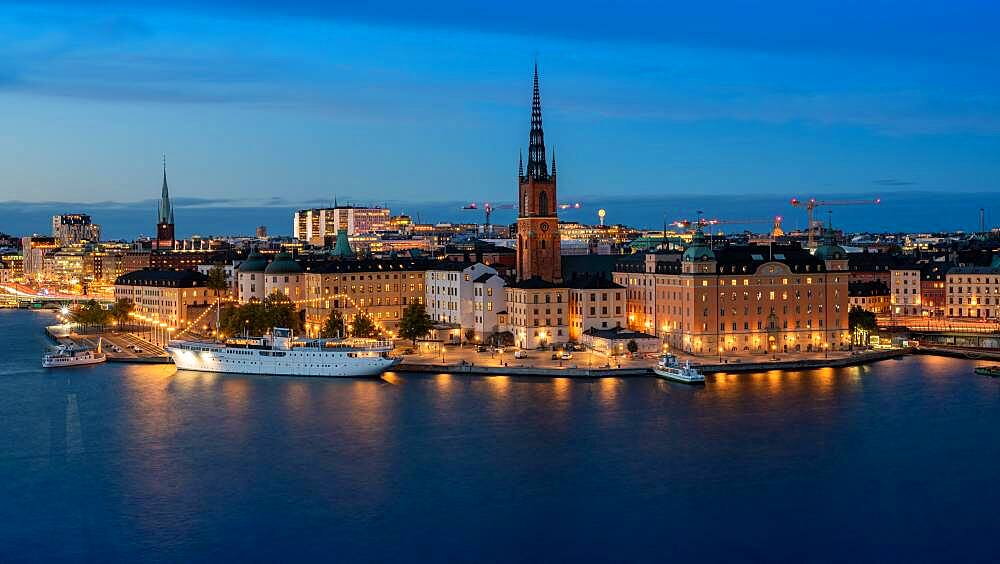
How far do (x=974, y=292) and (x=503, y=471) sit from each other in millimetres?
32333

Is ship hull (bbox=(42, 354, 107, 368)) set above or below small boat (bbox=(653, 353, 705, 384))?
above

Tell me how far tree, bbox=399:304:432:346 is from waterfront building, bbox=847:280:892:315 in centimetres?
1878

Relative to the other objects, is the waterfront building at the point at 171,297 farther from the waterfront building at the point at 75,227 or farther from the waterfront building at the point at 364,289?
the waterfront building at the point at 75,227

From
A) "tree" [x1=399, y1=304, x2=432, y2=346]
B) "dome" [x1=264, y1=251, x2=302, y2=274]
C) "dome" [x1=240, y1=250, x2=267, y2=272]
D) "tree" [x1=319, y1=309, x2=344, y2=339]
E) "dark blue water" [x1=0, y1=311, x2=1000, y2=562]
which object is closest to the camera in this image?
"dark blue water" [x1=0, y1=311, x2=1000, y2=562]

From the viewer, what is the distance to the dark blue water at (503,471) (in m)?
18.8

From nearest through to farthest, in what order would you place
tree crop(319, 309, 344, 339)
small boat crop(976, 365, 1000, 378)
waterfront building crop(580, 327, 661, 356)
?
small boat crop(976, 365, 1000, 378), waterfront building crop(580, 327, 661, 356), tree crop(319, 309, 344, 339)

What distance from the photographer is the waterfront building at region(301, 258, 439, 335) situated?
47719 mm

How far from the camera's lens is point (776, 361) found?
36.4 meters

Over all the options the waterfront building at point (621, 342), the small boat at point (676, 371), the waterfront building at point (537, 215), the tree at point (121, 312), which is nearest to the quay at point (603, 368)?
the small boat at point (676, 371)

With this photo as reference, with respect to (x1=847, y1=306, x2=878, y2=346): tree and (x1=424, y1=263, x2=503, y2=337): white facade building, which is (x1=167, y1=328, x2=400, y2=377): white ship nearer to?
(x1=424, y1=263, x2=503, y2=337): white facade building

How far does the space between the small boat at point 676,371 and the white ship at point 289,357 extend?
25.1 ft

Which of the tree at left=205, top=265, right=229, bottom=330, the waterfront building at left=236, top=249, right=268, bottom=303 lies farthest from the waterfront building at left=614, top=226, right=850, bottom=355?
the tree at left=205, top=265, right=229, bottom=330

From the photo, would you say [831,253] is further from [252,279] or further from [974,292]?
[252,279]

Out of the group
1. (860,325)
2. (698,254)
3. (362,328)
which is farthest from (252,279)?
(860,325)
